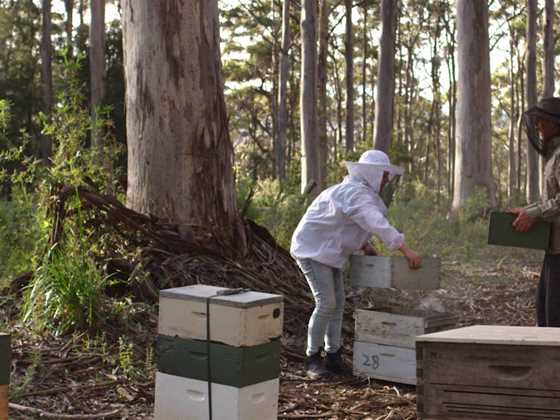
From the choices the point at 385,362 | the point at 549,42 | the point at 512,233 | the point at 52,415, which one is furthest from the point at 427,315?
the point at 549,42

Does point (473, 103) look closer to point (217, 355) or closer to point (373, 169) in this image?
point (373, 169)

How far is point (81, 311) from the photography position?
644cm

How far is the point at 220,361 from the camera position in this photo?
4.36 meters

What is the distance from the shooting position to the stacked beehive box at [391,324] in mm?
6070

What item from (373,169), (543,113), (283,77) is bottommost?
(373,169)

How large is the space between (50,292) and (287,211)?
561 centimetres

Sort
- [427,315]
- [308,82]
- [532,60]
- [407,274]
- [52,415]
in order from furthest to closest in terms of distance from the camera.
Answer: [532,60]
[308,82]
[427,315]
[407,274]
[52,415]

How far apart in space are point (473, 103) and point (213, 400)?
1547 cm

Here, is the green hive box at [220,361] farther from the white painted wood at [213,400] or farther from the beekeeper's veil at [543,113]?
the beekeeper's veil at [543,113]

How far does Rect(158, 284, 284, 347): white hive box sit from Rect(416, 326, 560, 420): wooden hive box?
0.82 metres

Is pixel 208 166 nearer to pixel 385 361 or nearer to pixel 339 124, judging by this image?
pixel 385 361

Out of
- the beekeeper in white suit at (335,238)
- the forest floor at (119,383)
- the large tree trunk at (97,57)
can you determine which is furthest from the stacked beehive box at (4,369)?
the large tree trunk at (97,57)

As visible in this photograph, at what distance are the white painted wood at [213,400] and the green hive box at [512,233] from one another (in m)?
2.06

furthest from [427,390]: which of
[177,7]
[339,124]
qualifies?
[339,124]
